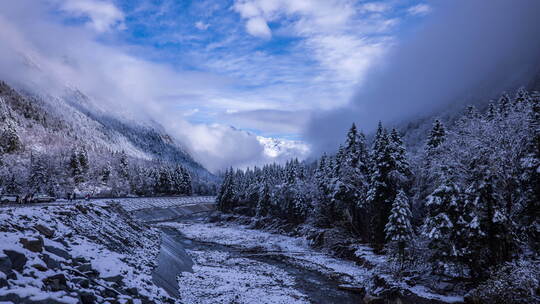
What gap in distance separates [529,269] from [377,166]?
76.3 ft

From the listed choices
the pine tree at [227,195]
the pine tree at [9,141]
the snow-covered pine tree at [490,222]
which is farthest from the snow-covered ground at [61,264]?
the pine tree at [9,141]

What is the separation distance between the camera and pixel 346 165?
45625 mm

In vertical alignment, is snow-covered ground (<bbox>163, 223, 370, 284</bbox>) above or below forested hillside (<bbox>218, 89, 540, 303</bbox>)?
below

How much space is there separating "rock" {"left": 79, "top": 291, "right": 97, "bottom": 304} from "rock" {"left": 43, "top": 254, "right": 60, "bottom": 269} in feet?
5.88

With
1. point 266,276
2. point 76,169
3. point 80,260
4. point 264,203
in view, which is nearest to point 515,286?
point 266,276

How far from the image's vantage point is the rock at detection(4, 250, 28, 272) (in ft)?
27.9

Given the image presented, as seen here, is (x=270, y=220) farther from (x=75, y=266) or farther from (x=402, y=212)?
(x=75, y=266)

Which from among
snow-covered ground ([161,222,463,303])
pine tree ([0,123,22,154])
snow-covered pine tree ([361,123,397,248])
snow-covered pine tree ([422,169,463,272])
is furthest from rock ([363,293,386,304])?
pine tree ([0,123,22,154])

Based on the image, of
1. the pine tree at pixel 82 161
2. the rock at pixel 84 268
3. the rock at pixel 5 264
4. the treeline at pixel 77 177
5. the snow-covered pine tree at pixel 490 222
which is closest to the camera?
the rock at pixel 5 264

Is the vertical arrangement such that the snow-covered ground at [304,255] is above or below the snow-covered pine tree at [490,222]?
below

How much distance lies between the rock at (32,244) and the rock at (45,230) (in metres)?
3.19

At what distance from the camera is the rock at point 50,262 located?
9.90 metres

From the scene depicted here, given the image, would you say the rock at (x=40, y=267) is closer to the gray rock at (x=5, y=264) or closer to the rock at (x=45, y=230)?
the gray rock at (x=5, y=264)

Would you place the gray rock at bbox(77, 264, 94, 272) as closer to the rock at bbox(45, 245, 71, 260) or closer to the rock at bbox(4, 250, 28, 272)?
the rock at bbox(45, 245, 71, 260)
